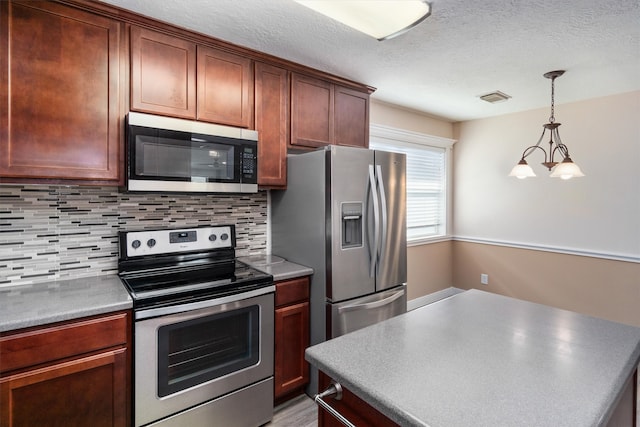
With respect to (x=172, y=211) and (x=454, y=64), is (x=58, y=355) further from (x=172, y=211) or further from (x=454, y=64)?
(x=454, y=64)

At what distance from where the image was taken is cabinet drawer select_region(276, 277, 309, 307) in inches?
82.4

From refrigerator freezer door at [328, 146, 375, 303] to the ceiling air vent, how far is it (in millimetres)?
1584

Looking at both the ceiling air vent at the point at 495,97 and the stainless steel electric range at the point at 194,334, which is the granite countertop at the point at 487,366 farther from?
the ceiling air vent at the point at 495,97

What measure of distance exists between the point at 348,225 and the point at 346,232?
51 mm

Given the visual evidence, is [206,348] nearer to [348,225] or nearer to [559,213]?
[348,225]

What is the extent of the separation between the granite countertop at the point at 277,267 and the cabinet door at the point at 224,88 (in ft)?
3.18

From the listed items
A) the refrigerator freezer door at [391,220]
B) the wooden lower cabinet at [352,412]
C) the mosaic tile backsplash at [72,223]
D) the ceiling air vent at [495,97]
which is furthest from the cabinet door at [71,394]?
the ceiling air vent at [495,97]

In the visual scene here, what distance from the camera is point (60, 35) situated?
1595 millimetres

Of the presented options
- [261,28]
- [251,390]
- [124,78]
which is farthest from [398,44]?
[251,390]

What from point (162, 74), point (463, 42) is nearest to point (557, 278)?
point (463, 42)

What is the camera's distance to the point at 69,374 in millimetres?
1415

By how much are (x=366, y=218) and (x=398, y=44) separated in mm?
Answer: 1150

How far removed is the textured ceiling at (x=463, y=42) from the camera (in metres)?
1.68

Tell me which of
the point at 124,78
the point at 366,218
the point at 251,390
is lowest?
the point at 251,390
